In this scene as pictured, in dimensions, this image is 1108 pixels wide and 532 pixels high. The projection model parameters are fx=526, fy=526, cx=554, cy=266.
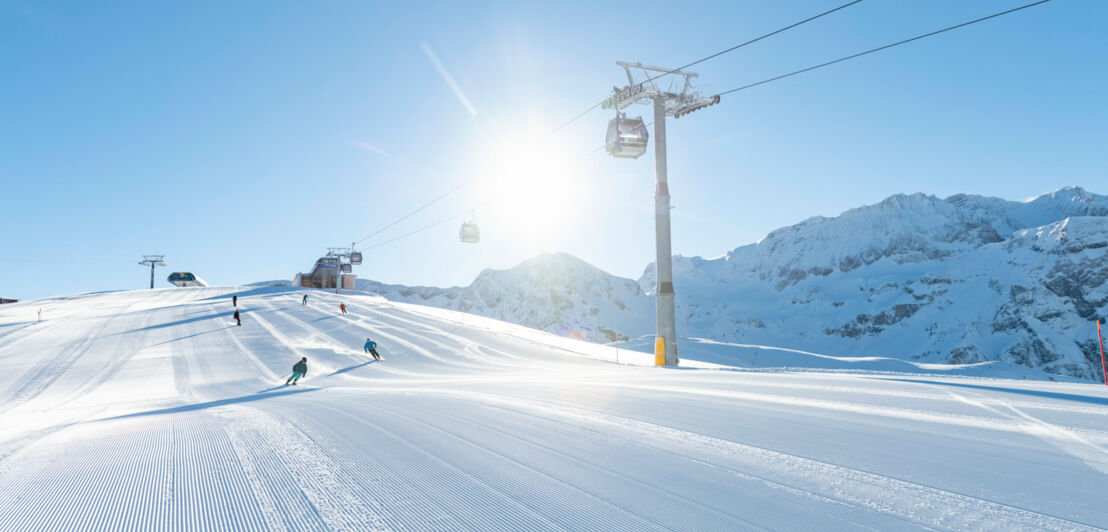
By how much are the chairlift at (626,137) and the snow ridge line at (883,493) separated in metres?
17.2

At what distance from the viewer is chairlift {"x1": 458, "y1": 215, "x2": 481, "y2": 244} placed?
39.3 meters

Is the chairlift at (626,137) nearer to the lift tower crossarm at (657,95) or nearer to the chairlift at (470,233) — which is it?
the lift tower crossarm at (657,95)

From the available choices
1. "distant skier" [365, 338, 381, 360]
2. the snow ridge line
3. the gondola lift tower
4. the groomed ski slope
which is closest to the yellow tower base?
the gondola lift tower

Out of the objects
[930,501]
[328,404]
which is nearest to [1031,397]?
[930,501]

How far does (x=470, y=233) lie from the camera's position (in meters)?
39.5

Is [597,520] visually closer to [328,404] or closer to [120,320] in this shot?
[328,404]

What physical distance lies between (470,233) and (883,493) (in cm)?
3747

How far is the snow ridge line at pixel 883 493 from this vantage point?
2727 mm

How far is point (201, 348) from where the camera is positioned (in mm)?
26422

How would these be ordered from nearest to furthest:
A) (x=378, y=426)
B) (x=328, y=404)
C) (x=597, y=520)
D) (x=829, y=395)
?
(x=597, y=520)
(x=378, y=426)
(x=829, y=395)
(x=328, y=404)

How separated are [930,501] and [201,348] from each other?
30.8m

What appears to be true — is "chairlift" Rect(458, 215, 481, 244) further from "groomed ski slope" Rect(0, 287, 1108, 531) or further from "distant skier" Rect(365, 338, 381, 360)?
"groomed ski slope" Rect(0, 287, 1108, 531)

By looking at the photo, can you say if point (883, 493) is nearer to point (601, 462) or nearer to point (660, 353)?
point (601, 462)

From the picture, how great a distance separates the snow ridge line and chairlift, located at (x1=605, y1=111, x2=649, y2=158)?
1724 centimetres
